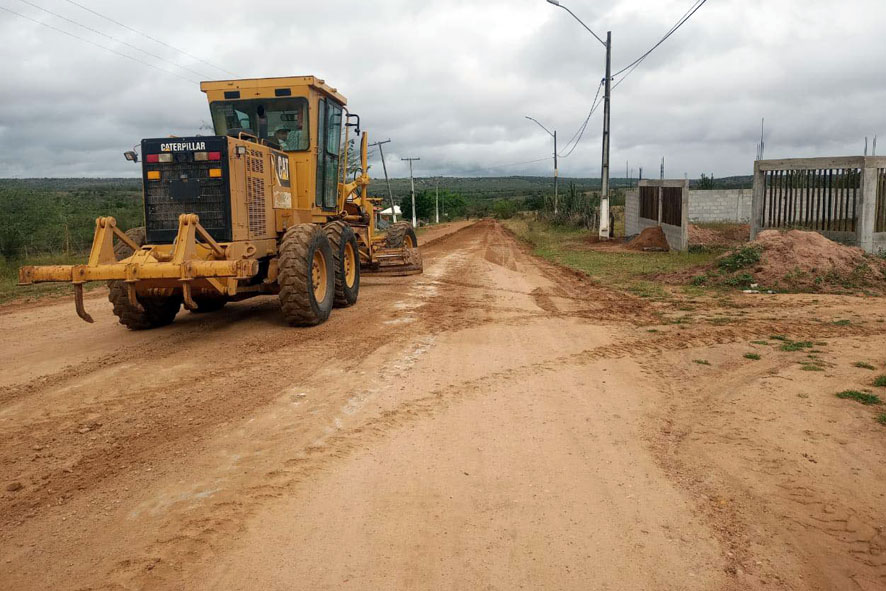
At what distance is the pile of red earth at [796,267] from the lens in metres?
12.0

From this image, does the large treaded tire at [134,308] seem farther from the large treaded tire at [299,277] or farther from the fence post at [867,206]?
the fence post at [867,206]

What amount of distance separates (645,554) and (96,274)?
252 inches

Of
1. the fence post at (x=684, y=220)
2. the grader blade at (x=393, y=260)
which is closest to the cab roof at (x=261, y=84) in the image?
the grader blade at (x=393, y=260)

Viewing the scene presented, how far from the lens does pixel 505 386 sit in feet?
20.6

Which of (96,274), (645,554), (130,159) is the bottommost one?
(645,554)

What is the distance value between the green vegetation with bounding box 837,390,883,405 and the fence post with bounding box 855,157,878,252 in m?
10.5

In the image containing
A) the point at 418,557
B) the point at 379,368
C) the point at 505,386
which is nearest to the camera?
the point at 418,557

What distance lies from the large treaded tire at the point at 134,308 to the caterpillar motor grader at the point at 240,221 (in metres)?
0.02

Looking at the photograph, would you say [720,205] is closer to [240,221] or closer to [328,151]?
[328,151]

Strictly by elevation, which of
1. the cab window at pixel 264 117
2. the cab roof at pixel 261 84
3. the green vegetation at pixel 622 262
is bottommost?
the green vegetation at pixel 622 262

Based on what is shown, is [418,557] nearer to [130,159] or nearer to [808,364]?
[808,364]

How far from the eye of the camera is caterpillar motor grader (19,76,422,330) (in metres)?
7.50

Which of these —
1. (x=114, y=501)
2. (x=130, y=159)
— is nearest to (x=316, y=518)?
(x=114, y=501)

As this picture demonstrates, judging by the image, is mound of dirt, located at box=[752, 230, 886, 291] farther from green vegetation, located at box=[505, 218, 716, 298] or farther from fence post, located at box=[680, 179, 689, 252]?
fence post, located at box=[680, 179, 689, 252]
